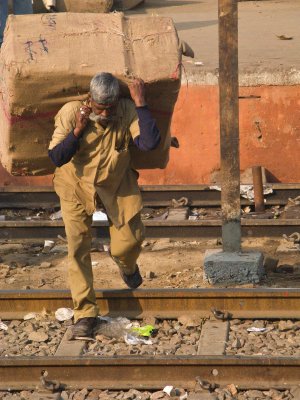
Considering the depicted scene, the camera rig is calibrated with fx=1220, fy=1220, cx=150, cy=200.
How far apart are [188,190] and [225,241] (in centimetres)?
283

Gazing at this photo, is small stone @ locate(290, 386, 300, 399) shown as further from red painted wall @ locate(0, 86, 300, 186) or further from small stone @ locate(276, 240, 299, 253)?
red painted wall @ locate(0, 86, 300, 186)

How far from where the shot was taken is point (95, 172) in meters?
8.33

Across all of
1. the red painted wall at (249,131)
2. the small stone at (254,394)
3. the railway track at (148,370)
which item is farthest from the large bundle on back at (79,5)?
the small stone at (254,394)

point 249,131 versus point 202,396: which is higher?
point 202,396

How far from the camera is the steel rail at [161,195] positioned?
12.6 meters

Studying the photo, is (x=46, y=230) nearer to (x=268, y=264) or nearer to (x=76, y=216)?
(x=268, y=264)

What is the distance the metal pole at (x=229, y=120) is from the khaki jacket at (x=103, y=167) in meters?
1.42

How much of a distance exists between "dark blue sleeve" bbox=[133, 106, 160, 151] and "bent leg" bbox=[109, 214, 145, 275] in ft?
2.43

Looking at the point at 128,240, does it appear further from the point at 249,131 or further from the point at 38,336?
the point at 249,131

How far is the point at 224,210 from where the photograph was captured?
390 inches

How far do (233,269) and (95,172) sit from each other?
1899 mm

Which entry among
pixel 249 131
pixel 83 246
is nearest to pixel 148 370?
pixel 83 246

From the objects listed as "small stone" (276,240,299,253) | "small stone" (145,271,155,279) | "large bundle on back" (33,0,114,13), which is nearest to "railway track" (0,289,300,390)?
"small stone" (145,271,155,279)

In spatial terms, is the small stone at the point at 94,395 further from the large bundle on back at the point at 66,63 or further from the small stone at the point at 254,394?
the large bundle on back at the point at 66,63
